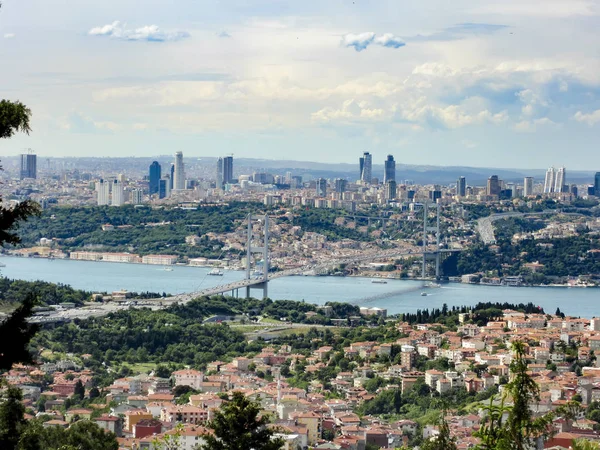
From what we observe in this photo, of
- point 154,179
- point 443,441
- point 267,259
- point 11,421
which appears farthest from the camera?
point 154,179

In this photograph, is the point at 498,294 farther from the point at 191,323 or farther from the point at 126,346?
the point at 126,346

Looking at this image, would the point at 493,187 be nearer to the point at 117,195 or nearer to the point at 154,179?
the point at 117,195

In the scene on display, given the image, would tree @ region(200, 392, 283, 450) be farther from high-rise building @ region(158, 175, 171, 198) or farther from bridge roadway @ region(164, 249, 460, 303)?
high-rise building @ region(158, 175, 171, 198)

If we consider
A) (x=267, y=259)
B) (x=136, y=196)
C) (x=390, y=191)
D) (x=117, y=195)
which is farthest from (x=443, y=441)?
(x=390, y=191)

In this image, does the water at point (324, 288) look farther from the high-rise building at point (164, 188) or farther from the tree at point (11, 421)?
the high-rise building at point (164, 188)

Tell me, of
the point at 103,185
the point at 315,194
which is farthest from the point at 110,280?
the point at 315,194

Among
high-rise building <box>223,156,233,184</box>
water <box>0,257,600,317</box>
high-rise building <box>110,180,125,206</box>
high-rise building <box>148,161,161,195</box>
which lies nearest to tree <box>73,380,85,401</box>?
water <box>0,257,600,317</box>
